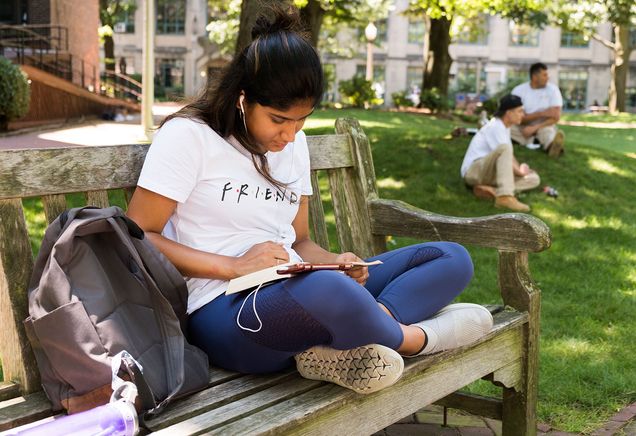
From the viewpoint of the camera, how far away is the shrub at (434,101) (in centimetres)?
2142

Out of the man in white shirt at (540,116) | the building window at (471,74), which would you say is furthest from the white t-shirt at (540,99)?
the building window at (471,74)

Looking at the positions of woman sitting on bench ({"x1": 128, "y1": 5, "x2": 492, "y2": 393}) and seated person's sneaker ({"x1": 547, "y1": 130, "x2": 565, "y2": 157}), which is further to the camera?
seated person's sneaker ({"x1": 547, "y1": 130, "x2": 565, "y2": 157})

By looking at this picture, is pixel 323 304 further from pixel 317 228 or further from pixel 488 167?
pixel 488 167

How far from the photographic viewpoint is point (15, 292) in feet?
7.55

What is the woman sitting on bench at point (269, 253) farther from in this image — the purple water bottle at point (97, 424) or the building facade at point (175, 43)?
the building facade at point (175, 43)

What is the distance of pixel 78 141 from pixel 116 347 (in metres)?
13.0

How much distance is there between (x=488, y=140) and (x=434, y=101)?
12.9m

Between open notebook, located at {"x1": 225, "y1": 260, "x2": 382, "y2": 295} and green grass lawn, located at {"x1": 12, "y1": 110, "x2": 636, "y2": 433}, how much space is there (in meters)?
1.77

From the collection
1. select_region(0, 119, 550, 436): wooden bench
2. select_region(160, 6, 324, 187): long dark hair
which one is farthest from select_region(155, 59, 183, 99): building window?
select_region(160, 6, 324, 187): long dark hair

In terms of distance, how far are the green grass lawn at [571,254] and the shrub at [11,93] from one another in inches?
203

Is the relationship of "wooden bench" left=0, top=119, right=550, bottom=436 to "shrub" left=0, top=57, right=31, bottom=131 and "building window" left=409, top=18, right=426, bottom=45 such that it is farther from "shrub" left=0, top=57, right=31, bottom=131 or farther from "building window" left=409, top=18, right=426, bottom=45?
"building window" left=409, top=18, right=426, bottom=45

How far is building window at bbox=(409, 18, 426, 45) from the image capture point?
184ft

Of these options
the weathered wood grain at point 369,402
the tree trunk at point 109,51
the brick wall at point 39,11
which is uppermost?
the brick wall at point 39,11

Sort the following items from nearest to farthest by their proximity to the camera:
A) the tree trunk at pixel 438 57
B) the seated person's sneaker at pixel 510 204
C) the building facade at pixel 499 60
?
1. the seated person's sneaker at pixel 510 204
2. the tree trunk at pixel 438 57
3. the building facade at pixel 499 60
